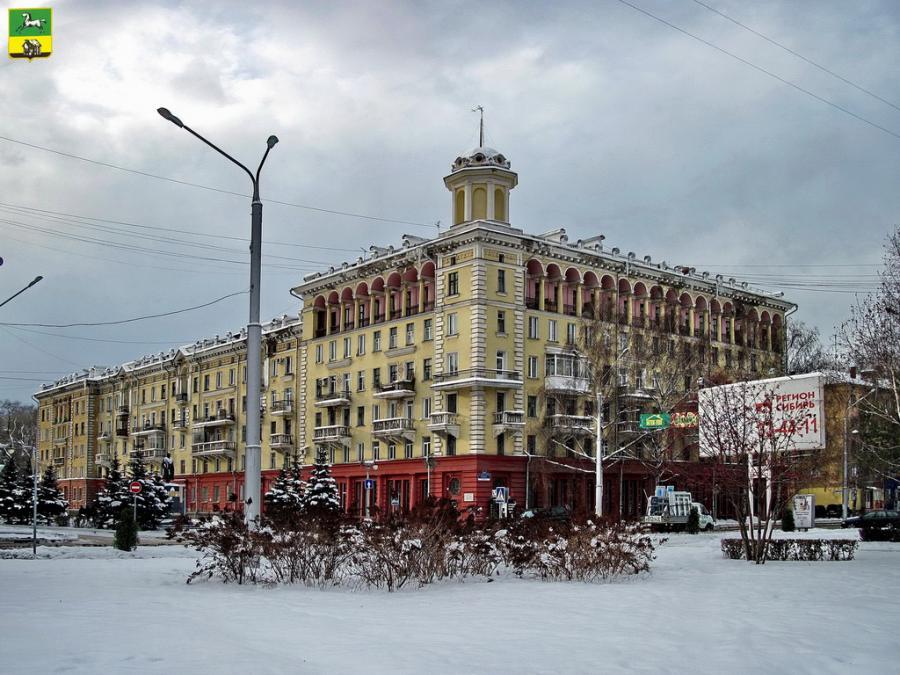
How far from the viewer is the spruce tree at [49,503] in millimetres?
64500

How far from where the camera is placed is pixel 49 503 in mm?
64562

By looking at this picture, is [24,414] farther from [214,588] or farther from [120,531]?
[214,588]

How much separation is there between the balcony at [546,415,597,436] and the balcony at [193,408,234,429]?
33.9 meters

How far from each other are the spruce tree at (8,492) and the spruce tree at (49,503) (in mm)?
1597

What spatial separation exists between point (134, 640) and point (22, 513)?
194 ft

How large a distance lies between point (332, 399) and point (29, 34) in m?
51.9

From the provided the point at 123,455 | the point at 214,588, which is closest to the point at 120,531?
the point at 214,588

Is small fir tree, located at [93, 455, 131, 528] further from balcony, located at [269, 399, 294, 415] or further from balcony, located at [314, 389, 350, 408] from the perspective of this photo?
balcony, located at [269, 399, 294, 415]

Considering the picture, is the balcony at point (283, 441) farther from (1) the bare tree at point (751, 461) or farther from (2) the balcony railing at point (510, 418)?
(1) the bare tree at point (751, 461)

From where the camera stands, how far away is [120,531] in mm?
27141

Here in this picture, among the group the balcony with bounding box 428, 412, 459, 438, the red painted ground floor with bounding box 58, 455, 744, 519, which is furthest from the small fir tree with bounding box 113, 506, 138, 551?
the balcony with bounding box 428, 412, 459, 438

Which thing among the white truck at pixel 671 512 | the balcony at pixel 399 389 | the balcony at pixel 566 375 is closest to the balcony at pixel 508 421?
the balcony at pixel 566 375

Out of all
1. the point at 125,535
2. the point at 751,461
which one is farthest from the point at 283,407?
the point at 751,461

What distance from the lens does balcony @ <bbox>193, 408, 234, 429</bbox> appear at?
8294 cm
